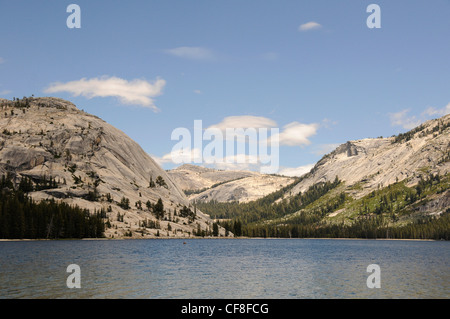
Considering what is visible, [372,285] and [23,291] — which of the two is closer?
[23,291]

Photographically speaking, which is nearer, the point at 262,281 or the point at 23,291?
the point at 23,291

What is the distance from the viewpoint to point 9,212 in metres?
186

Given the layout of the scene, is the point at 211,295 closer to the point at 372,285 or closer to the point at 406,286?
the point at 372,285

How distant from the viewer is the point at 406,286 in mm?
69688

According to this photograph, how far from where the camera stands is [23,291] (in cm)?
5875
